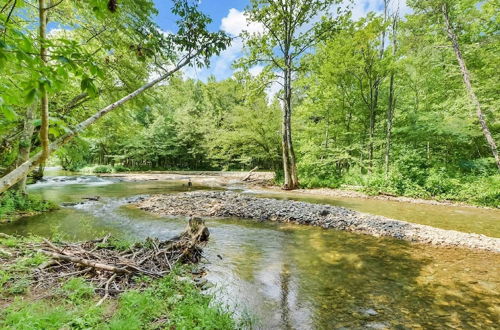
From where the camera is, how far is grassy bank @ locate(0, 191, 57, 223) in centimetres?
895

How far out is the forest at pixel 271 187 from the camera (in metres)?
3.19

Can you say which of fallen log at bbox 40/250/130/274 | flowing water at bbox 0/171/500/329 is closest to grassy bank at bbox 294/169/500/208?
flowing water at bbox 0/171/500/329

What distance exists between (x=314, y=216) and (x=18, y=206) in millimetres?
11160

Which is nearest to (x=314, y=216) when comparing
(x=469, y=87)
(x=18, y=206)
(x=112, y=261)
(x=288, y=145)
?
(x=112, y=261)

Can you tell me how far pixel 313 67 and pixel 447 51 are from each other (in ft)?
26.8

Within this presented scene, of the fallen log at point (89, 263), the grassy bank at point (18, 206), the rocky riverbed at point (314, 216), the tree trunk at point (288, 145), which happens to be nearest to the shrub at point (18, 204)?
the grassy bank at point (18, 206)

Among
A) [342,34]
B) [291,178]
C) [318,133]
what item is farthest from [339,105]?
[291,178]

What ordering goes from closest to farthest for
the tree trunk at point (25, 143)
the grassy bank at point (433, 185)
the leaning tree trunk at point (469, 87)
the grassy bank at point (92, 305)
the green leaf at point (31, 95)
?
the green leaf at point (31, 95) < the grassy bank at point (92, 305) < the tree trunk at point (25, 143) < the grassy bank at point (433, 185) < the leaning tree trunk at point (469, 87)

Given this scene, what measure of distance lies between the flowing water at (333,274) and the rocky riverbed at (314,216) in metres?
0.62

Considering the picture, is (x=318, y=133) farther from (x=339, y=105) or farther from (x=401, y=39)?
(x=401, y=39)

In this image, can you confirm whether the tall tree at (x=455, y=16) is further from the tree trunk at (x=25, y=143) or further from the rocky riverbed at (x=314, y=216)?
the tree trunk at (x=25, y=143)

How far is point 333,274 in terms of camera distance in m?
5.23

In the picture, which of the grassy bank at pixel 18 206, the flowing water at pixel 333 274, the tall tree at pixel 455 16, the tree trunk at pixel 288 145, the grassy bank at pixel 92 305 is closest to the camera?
the grassy bank at pixel 92 305

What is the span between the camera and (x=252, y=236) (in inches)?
307
